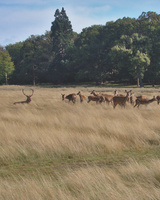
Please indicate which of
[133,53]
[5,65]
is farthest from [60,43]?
[133,53]

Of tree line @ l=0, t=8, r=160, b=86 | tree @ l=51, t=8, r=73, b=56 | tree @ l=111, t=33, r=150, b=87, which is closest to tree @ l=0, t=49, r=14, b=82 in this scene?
tree line @ l=0, t=8, r=160, b=86

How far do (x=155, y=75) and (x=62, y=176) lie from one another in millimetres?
39765

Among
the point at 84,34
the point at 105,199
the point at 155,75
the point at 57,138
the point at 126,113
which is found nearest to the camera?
the point at 105,199

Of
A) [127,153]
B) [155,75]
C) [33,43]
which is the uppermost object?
[33,43]

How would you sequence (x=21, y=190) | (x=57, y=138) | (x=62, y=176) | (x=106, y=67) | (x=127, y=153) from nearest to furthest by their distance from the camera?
(x=21, y=190)
(x=62, y=176)
(x=127, y=153)
(x=57, y=138)
(x=106, y=67)

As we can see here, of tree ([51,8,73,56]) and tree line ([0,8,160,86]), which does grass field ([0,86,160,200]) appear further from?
tree ([51,8,73,56])

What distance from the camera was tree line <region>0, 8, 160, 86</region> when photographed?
39.2m

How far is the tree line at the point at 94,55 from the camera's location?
3916 centimetres

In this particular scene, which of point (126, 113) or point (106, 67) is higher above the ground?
point (106, 67)

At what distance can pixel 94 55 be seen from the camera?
47625mm

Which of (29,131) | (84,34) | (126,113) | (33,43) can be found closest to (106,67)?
(84,34)

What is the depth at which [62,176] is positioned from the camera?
403cm

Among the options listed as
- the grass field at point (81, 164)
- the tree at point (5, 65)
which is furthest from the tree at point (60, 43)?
the grass field at point (81, 164)

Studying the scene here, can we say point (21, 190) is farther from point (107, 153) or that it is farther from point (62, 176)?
point (107, 153)
